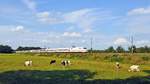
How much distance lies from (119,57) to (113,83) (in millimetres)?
62599

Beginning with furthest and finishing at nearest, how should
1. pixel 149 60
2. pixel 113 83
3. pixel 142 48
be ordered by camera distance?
pixel 142 48
pixel 149 60
pixel 113 83

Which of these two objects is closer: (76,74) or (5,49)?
(76,74)

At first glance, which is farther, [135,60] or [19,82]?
[135,60]

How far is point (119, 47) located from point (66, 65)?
374 feet

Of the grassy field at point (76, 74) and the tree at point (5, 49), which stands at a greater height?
the tree at point (5, 49)

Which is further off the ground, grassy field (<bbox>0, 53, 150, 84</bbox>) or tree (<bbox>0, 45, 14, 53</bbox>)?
tree (<bbox>0, 45, 14, 53</bbox>)

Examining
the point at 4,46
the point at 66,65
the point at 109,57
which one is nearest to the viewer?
the point at 66,65

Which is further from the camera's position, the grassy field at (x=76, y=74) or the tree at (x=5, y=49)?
the tree at (x=5, y=49)

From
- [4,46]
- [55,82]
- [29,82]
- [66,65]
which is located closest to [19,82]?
[29,82]

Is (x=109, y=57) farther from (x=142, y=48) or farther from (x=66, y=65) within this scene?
(x=142, y=48)

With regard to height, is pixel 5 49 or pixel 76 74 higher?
pixel 5 49

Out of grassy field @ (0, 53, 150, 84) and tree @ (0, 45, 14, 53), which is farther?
tree @ (0, 45, 14, 53)

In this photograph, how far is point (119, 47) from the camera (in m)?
175

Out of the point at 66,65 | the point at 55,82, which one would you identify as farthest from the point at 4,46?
the point at 55,82
